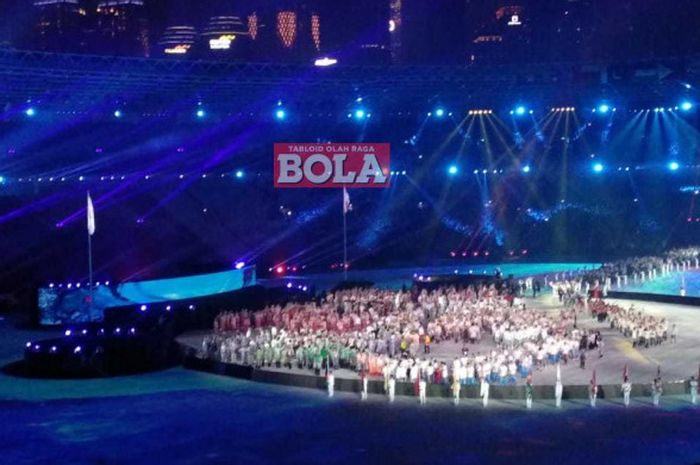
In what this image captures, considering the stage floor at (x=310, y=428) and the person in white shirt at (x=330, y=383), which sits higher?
the person in white shirt at (x=330, y=383)

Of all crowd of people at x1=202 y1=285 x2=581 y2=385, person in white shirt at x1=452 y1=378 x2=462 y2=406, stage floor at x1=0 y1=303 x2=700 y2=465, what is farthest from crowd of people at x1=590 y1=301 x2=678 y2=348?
person in white shirt at x1=452 y1=378 x2=462 y2=406

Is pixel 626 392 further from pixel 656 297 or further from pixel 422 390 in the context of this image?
pixel 656 297

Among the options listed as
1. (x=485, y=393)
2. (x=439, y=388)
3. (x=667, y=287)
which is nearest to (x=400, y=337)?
(x=439, y=388)

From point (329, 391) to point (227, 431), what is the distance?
432 centimetres

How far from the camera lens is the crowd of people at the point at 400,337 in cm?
2691

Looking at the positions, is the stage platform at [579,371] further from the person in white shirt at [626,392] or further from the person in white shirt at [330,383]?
the person in white shirt at [626,392]

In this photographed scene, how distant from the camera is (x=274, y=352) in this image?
29.5 m

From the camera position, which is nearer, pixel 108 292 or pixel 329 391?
pixel 329 391

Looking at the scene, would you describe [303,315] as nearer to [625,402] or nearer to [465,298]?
[465,298]

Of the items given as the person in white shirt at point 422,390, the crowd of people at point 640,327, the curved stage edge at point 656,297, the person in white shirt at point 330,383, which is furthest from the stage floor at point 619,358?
the curved stage edge at point 656,297

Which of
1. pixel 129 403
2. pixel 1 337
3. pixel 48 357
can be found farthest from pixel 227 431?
pixel 1 337

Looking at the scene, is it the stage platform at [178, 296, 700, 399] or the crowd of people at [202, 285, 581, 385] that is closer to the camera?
the stage platform at [178, 296, 700, 399]

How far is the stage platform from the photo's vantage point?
25875mm

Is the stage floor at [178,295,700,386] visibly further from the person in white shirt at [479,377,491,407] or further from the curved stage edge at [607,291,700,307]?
the curved stage edge at [607,291,700,307]
